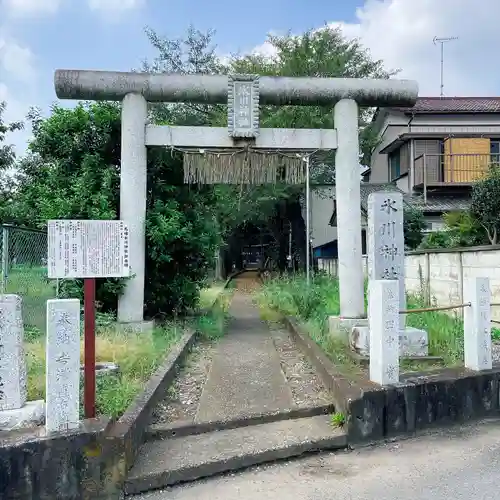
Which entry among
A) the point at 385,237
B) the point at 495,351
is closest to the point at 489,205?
the point at 495,351

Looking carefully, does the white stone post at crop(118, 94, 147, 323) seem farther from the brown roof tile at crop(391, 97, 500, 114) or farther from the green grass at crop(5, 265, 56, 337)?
the brown roof tile at crop(391, 97, 500, 114)

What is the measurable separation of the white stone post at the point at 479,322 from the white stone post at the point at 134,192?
524 centimetres

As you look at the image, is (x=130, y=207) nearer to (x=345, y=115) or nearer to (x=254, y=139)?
(x=254, y=139)

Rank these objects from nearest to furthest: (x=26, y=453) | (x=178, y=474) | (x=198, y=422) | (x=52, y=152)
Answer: (x=26, y=453), (x=178, y=474), (x=198, y=422), (x=52, y=152)

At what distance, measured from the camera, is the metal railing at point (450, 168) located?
19.9m

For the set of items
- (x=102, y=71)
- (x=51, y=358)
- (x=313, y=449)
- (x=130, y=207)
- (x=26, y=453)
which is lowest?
(x=313, y=449)

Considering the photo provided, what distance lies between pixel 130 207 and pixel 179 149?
1312 millimetres

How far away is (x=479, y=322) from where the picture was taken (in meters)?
5.38

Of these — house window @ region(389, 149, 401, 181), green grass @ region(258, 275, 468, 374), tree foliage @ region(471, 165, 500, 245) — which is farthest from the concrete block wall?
house window @ region(389, 149, 401, 181)

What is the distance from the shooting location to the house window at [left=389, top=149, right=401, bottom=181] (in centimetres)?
2283

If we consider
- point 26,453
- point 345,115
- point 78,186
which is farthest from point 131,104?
point 26,453

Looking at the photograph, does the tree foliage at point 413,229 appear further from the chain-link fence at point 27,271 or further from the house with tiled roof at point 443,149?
the chain-link fence at point 27,271

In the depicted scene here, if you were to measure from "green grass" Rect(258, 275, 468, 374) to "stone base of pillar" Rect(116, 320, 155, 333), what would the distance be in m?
2.79

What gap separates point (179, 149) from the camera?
27.3 ft
